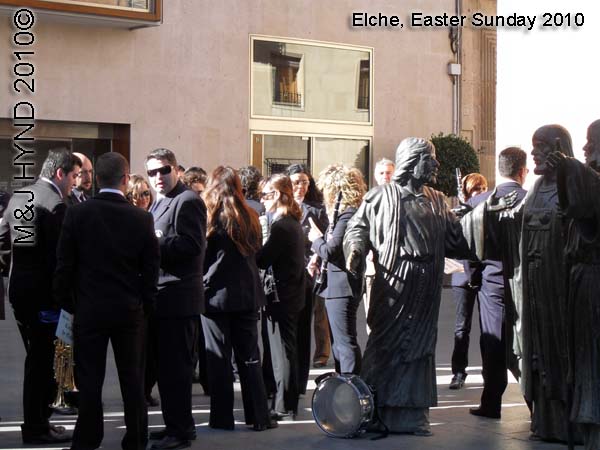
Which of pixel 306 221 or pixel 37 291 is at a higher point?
pixel 306 221

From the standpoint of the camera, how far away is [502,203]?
7781 mm

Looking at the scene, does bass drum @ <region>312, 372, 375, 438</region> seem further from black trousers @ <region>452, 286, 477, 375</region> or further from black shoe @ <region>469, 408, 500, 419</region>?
black trousers @ <region>452, 286, 477, 375</region>

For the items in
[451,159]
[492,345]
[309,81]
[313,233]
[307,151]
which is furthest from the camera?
[451,159]

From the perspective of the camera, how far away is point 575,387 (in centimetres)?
677

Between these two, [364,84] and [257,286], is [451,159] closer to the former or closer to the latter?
[364,84]

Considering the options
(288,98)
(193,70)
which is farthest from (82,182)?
(288,98)

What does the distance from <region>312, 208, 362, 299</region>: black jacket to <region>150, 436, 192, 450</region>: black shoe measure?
1.92 m

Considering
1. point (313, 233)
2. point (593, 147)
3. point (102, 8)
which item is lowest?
point (313, 233)

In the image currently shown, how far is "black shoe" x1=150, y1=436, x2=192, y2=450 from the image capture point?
722cm

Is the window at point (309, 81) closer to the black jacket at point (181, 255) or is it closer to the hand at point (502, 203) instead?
the hand at point (502, 203)

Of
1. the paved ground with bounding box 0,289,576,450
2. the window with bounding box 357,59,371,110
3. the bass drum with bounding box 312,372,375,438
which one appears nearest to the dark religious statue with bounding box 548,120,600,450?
the paved ground with bounding box 0,289,576,450

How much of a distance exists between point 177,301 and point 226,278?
59cm

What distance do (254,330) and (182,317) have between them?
2.66ft

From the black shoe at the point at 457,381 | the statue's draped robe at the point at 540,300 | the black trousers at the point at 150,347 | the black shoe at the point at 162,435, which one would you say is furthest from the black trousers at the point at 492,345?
the black trousers at the point at 150,347
